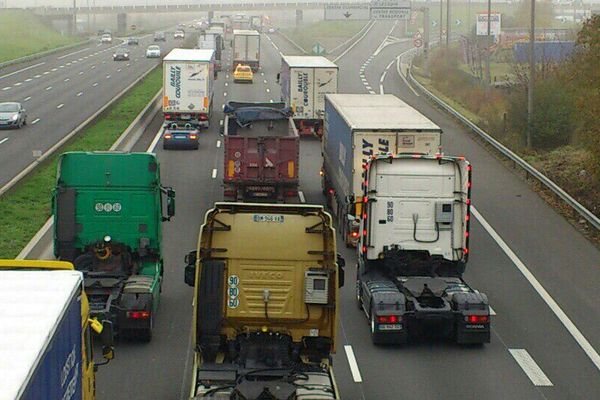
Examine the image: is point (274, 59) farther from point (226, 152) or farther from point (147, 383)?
point (147, 383)

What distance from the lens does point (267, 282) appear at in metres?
17.5

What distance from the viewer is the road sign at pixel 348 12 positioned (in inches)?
3740

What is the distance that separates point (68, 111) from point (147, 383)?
4776cm

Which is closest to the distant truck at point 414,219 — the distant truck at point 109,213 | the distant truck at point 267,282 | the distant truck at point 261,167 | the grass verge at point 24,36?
the distant truck at point 109,213

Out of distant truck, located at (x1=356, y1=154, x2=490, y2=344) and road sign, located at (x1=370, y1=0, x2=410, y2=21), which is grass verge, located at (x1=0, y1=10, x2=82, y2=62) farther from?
distant truck, located at (x1=356, y1=154, x2=490, y2=344)

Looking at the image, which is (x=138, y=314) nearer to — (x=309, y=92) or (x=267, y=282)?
(x=267, y=282)

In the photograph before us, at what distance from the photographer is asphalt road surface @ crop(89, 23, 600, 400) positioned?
19.3 meters

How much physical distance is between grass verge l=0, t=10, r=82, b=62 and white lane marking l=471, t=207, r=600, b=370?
90698 mm

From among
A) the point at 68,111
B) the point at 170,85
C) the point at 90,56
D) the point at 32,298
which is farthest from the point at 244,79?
the point at 32,298

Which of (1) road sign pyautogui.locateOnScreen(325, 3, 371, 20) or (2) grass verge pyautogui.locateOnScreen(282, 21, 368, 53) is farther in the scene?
(2) grass verge pyautogui.locateOnScreen(282, 21, 368, 53)

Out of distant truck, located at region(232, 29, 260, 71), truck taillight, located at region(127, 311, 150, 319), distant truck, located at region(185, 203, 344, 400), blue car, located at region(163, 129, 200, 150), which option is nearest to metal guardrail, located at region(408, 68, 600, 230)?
blue car, located at region(163, 129, 200, 150)

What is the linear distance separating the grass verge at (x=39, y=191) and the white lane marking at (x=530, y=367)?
39.8ft

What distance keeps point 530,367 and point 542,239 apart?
38.2 feet

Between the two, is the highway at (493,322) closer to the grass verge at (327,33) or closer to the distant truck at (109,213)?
the distant truck at (109,213)
